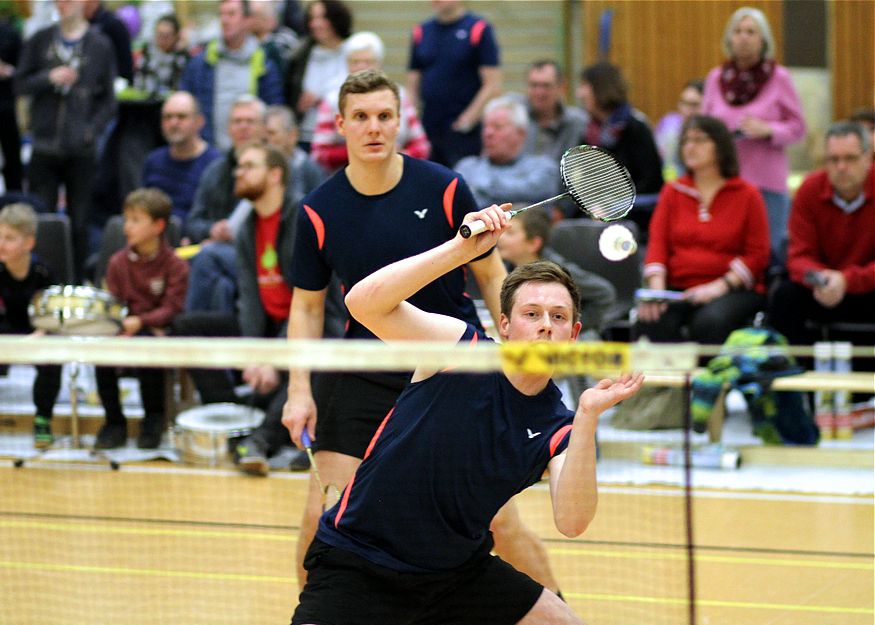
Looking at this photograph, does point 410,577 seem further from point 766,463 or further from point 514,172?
point 514,172

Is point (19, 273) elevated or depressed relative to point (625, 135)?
depressed

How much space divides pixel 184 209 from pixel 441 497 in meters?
7.73

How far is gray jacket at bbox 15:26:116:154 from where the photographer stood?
1180cm

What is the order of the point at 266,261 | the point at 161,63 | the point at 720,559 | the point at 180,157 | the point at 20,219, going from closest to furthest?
the point at 720,559 < the point at 266,261 < the point at 20,219 < the point at 180,157 < the point at 161,63

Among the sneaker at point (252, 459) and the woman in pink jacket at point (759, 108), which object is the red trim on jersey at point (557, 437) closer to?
the sneaker at point (252, 459)

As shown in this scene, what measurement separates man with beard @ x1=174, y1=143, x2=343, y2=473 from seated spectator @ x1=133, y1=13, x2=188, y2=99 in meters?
3.77

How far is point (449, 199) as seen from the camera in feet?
17.4

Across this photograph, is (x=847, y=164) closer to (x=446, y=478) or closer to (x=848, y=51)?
(x=446, y=478)

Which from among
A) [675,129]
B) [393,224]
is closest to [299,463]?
[393,224]

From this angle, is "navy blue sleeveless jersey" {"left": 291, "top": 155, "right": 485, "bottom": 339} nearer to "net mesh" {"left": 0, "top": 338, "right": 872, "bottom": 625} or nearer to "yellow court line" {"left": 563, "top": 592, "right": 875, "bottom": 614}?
"net mesh" {"left": 0, "top": 338, "right": 872, "bottom": 625}

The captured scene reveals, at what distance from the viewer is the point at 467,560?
13.7ft

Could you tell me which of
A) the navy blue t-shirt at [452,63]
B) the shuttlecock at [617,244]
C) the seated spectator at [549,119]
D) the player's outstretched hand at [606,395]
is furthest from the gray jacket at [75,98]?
the player's outstretched hand at [606,395]

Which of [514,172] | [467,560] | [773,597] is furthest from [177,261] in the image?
[467,560]

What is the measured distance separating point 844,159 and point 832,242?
0.60 meters
